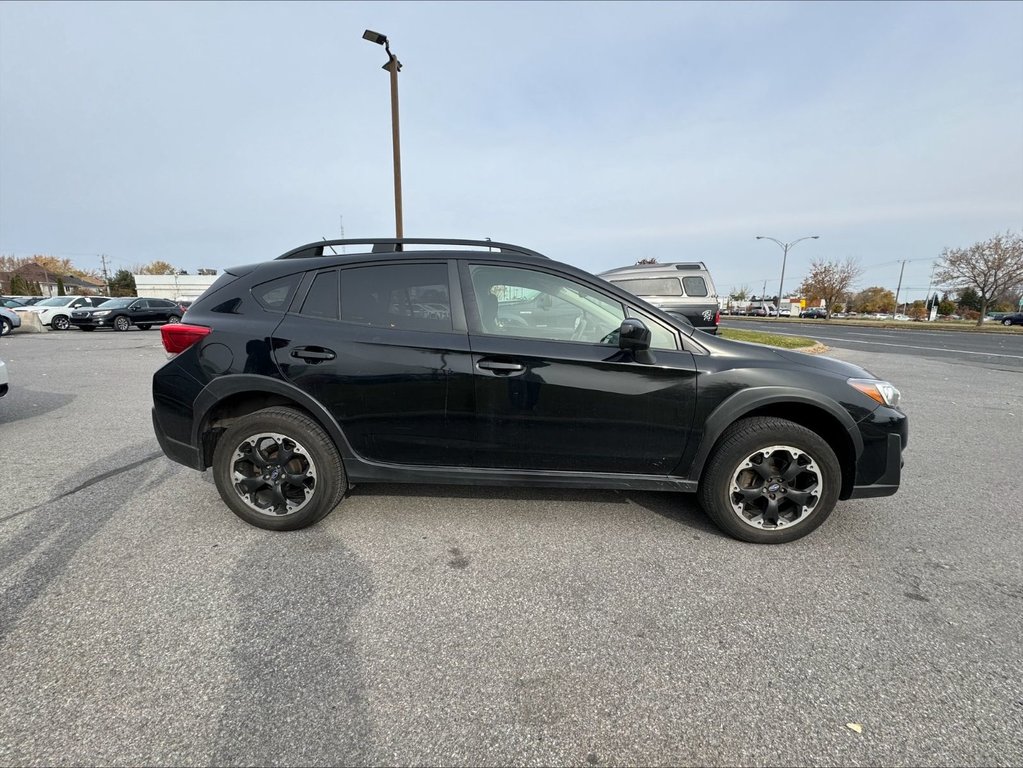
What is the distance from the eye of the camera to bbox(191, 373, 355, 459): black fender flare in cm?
286

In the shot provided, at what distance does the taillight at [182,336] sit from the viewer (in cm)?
296

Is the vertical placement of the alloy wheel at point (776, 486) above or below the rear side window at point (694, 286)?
below

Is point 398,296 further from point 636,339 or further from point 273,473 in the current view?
point 636,339

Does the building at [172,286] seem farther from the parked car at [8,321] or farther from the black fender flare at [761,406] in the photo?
the black fender flare at [761,406]

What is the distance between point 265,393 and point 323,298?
691mm

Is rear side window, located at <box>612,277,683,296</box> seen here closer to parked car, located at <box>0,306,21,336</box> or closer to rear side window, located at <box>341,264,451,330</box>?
rear side window, located at <box>341,264,451,330</box>

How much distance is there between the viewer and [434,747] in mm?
1604

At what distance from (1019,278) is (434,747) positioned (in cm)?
5671

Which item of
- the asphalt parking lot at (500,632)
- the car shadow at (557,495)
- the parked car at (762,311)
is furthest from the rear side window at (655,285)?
the parked car at (762,311)

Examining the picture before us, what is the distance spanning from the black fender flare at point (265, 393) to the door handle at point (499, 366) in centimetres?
96

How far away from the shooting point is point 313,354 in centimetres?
284

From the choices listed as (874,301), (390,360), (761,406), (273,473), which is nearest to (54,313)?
(273,473)

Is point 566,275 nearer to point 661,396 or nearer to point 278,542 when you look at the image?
point 661,396

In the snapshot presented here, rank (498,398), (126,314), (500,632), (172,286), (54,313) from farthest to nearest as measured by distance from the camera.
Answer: (172,286)
(126,314)
(54,313)
(498,398)
(500,632)
